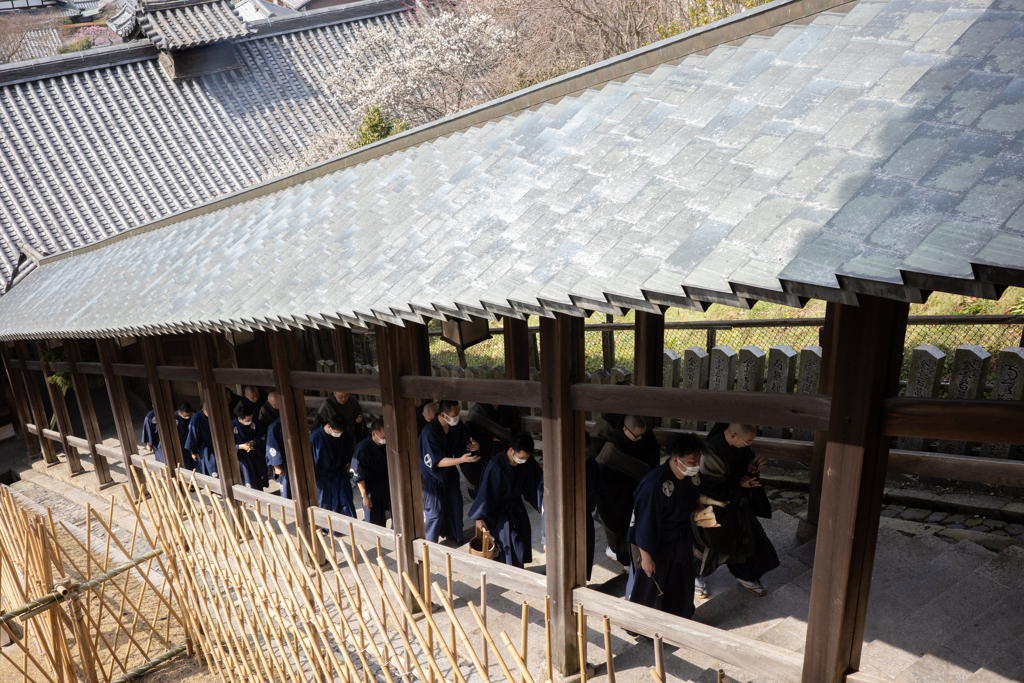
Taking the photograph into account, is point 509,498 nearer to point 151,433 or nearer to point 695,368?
point 695,368

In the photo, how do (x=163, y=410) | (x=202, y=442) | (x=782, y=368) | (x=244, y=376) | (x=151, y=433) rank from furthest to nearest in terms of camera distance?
(x=151, y=433) < (x=202, y=442) < (x=163, y=410) < (x=244, y=376) < (x=782, y=368)

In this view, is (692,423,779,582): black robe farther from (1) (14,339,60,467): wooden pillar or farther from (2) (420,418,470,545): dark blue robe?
(1) (14,339,60,467): wooden pillar

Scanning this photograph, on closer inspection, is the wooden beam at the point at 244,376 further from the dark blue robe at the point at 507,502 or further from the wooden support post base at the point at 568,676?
the wooden support post base at the point at 568,676

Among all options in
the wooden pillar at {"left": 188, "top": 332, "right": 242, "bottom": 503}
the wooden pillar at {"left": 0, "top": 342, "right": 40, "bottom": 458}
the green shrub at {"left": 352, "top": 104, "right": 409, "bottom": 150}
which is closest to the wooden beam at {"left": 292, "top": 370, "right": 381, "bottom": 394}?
the wooden pillar at {"left": 188, "top": 332, "right": 242, "bottom": 503}

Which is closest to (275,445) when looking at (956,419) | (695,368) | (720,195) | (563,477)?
(563,477)

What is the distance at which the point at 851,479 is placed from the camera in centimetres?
303

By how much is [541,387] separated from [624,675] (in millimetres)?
2133

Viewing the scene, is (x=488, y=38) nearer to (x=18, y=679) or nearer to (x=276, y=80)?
(x=276, y=80)

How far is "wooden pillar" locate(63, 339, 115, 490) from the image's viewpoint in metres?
10.2

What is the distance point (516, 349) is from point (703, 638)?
434 cm

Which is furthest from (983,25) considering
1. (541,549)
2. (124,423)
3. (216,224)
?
(124,423)

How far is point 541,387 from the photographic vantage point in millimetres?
4348

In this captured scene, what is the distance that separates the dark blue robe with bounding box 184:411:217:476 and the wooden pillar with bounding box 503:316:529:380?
3973 mm

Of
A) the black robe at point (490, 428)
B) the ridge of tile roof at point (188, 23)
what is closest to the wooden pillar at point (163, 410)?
the black robe at point (490, 428)
